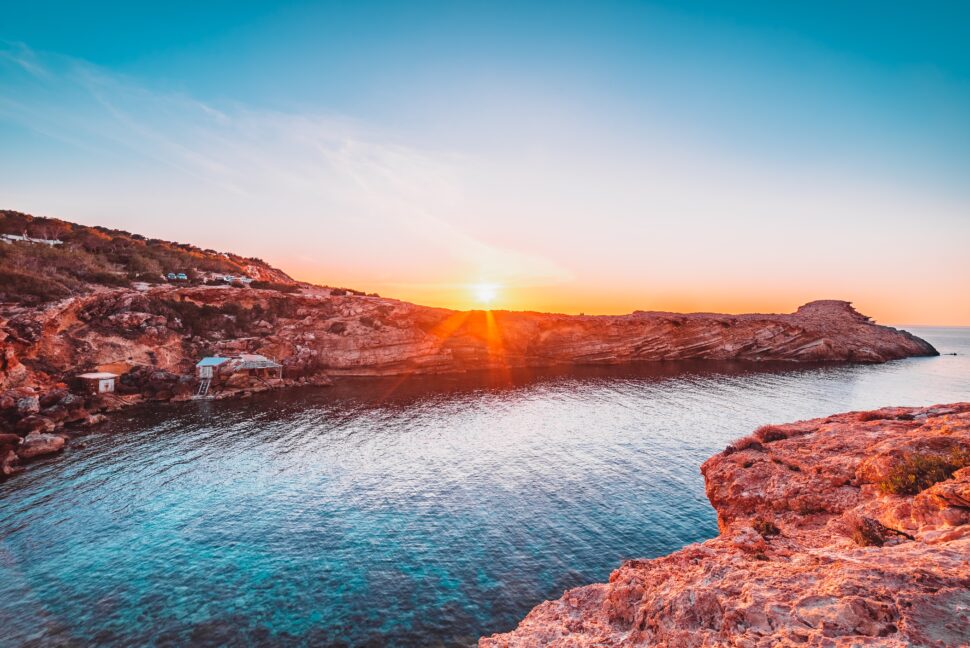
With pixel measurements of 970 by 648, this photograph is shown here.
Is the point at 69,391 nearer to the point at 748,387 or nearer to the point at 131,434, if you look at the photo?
the point at 131,434

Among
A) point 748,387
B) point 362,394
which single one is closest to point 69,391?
point 362,394

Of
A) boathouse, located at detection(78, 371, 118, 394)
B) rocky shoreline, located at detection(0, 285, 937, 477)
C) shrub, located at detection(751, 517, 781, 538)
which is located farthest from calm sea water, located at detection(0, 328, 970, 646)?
shrub, located at detection(751, 517, 781, 538)

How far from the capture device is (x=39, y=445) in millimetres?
33219

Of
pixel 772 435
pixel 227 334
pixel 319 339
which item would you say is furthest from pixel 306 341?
pixel 772 435

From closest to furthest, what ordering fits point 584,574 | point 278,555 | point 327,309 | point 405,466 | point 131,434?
point 584,574 → point 278,555 → point 405,466 → point 131,434 → point 327,309

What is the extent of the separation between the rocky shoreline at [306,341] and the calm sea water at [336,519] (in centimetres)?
687

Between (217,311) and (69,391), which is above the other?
(217,311)

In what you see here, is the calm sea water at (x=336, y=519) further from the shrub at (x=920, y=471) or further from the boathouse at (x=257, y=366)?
the boathouse at (x=257, y=366)

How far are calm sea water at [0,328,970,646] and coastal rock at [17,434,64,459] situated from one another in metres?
1.41

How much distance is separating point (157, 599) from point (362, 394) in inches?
1698

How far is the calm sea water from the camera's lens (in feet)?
55.2

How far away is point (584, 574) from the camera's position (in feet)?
64.0

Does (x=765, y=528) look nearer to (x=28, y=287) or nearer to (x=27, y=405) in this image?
(x=27, y=405)

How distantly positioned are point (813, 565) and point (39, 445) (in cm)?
4898
